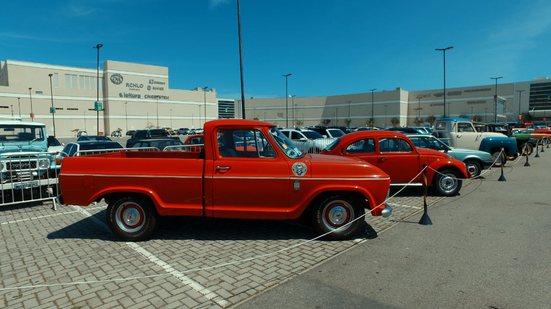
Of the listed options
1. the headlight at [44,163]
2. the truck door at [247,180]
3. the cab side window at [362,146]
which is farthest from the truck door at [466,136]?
the headlight at [44,163]

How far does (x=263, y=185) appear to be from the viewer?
522 centimetres

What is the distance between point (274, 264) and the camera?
15.1 feet

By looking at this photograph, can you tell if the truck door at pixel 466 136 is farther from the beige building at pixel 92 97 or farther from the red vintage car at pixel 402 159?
the beige building at pixel 92 97

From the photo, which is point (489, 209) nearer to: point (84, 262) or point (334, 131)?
point (84, 262)

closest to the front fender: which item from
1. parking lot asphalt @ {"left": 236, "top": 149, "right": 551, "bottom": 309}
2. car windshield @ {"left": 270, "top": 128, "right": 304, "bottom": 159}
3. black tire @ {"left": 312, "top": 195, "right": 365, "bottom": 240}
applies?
parking lot asphalt @ {"left": 236, "top": 149, "right": 551, "bottom": 309}

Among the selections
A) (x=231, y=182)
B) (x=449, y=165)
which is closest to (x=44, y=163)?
(x=231, y=182)

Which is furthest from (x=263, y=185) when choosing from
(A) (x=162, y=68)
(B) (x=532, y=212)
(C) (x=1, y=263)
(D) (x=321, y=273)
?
(A) (x=162, y=68)

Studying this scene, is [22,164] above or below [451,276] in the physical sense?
above

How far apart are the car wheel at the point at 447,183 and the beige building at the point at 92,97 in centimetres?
7644

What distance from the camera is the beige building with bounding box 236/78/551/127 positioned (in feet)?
352

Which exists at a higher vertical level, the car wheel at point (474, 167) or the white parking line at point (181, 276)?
the car wheel at point (474, 167)

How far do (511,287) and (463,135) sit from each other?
13123mm

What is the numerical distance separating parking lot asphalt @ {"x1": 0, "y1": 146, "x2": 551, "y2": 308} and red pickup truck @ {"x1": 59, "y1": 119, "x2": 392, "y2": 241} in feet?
1.77

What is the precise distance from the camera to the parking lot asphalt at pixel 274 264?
145 inches
